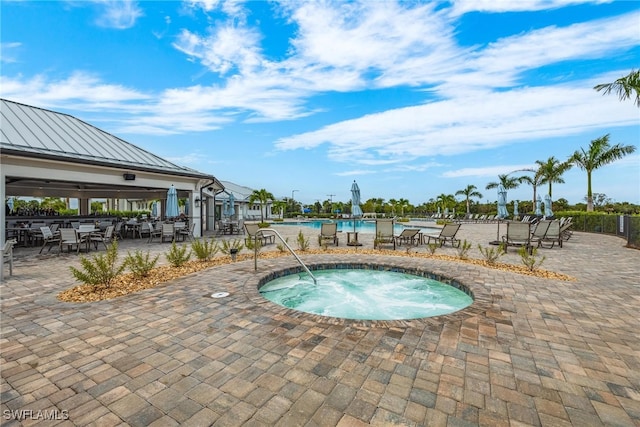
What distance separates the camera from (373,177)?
41.1m

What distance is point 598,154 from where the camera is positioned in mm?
20156

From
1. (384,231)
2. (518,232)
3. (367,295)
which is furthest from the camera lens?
(384,231)

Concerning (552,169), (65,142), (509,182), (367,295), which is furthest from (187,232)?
(509,182)

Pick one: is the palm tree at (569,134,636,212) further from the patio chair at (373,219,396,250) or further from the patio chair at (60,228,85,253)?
the patio chair at (60,228,85,253)

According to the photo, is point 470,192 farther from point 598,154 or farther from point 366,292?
point 366,292

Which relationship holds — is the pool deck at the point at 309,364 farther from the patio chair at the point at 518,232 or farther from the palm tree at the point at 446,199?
the palm tree at the point at 446,199

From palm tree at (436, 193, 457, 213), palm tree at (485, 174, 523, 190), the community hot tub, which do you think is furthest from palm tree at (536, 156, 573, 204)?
the community hot tub

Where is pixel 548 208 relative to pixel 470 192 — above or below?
below

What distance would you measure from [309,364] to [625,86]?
15396mm

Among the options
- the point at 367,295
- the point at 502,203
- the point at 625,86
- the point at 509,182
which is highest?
the point at 625,86

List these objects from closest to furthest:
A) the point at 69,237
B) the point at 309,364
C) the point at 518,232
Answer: the point at 309,364 < the point at 69,237 < the point at 518,232

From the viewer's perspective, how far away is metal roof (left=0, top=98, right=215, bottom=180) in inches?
378

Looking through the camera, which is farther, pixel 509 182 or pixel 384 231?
pixel 509 182

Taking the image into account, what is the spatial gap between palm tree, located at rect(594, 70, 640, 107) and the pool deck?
11.0m
